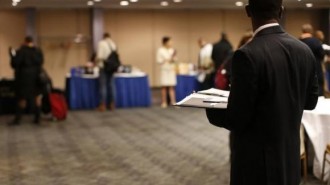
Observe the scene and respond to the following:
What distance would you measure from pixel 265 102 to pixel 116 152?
462cm

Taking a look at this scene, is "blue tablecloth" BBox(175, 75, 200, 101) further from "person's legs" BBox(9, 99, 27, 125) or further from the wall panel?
the wall panel

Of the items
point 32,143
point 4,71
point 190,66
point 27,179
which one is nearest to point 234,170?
point 27,179

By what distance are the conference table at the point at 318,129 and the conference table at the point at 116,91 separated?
6.11 meters

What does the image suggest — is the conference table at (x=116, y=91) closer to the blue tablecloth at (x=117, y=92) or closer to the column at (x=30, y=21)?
the blue tablecloth at (x=117, y=92)

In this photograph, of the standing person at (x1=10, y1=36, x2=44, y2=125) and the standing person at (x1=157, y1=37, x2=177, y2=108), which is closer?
the standing person at (x1=10, y1=36, x2=44, y2=125)

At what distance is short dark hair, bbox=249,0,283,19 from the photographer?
6.36 ft

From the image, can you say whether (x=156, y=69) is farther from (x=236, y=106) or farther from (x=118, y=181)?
(x=236, y=106)

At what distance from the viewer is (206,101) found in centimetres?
206

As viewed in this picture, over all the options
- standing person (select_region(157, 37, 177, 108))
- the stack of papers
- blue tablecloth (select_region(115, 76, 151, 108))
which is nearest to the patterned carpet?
blue tablecloth (select_region(115, 76, 151, 108))

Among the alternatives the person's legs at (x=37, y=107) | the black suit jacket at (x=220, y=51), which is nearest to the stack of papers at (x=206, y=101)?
the black suit jacket at (x=220, y=51)

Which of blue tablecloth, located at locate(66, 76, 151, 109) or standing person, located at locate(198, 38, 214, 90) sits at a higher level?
standing person, located at locate(198, 38, 214, 90)

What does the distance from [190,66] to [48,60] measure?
5120 millimetres

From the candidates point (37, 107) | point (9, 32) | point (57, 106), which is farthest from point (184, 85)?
point (9, 32)

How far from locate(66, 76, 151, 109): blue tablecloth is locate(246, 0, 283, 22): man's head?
8.59 m
